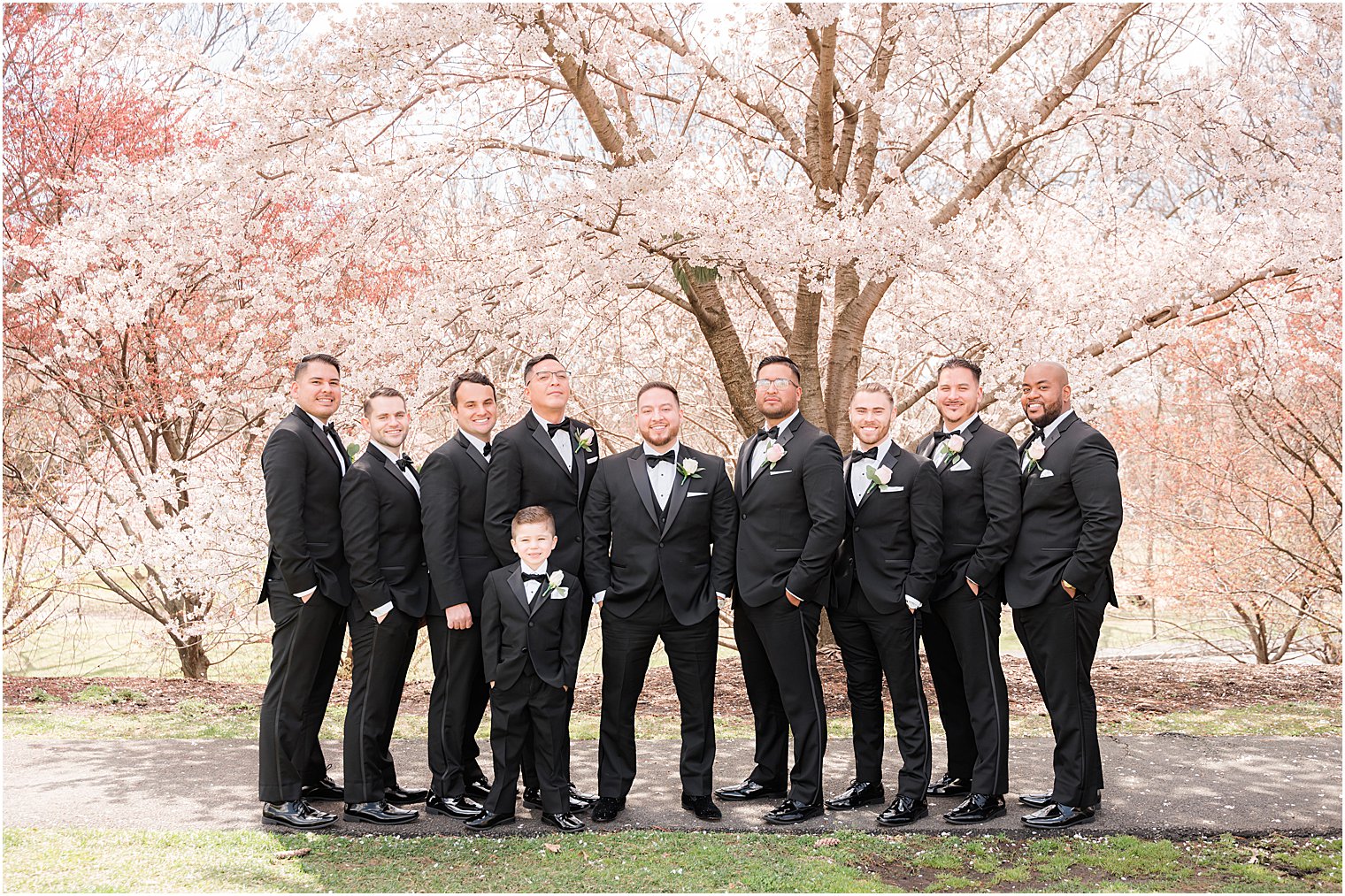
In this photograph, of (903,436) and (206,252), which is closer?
(206,252)

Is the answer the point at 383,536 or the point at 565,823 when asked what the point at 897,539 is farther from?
the point at 383,536

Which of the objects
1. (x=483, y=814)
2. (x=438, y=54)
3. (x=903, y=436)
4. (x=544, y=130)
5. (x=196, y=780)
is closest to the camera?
(x=483, y=814)

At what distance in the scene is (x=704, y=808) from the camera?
441cm

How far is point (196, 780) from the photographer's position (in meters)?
5.07

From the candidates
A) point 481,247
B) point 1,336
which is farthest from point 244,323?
point 481,247

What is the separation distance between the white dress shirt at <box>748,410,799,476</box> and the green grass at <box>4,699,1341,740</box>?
2130 millimetres

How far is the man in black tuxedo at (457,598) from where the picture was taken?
4469 mm

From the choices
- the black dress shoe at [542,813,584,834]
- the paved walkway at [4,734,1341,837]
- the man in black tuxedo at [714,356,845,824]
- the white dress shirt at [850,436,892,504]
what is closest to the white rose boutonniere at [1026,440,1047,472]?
the white dress shirt at [850,436,892,504]

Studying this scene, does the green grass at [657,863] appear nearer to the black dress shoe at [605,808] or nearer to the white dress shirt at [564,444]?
the black dress shoe at [605,808]

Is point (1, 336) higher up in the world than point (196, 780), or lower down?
higher up

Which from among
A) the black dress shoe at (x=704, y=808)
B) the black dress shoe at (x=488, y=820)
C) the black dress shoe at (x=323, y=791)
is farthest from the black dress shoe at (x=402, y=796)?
the black dress shoe at (x=704, y=808)

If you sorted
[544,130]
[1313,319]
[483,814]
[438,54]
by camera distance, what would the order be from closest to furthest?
[483,814]
[438,54]
[544,130]
[1313,319]

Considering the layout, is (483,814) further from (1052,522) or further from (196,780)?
(1052,522)

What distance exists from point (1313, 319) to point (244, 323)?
33.9ft
